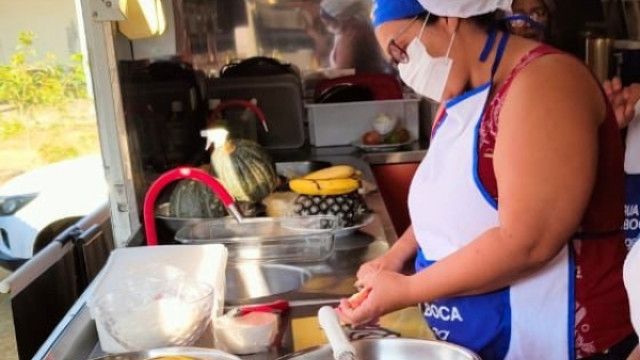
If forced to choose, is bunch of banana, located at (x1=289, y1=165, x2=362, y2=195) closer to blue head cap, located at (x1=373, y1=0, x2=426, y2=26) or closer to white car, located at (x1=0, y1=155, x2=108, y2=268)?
blue head cap, located at (x1=373, y1=0, x2=426, y2=26)

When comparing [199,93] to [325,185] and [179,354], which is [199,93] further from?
[179,354]

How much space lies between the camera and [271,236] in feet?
4.77

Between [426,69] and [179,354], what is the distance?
0.56m

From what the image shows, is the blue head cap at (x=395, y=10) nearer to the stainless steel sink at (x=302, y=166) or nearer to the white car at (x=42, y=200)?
the stainless steel sink at (x=302, y=166)

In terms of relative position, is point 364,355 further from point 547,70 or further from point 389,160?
point 389,160

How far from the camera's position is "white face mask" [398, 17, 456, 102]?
103 centimetres

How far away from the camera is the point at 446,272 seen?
95 cm

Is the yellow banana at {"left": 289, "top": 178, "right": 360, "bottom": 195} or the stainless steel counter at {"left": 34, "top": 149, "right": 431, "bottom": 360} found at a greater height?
the yellow banana at {"left": 289, "top": 178, "right": 360, "bottom": 195}

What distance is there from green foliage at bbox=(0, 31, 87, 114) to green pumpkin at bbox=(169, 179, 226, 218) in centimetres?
146

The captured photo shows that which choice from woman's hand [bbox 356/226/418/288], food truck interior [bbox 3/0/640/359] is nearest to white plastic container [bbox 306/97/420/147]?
food truck interior [bbox 3/0/640/359]

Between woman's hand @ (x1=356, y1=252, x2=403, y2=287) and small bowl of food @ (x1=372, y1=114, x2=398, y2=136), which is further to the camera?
small bowl of food @ (x1=372, y1=114, x2=398, y2=136)

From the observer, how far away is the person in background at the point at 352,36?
9.96 feet

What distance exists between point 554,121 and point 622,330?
38cm

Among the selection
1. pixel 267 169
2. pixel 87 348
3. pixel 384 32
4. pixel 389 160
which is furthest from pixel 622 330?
pixel 389 160
